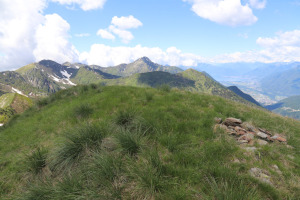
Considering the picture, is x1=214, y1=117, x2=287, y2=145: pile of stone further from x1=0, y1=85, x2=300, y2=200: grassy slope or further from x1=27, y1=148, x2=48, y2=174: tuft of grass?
x1=27, y1=148, x2=48, y2=174: tuft of grass

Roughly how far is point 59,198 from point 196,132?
518 cm

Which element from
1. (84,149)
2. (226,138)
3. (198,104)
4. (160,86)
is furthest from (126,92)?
(226,138)

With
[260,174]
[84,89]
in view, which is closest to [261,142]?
[260,174]

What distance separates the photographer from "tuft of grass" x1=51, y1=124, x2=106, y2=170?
15.2ft

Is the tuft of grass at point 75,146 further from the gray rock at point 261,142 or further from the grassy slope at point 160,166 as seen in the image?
the gray rock at point 261,142

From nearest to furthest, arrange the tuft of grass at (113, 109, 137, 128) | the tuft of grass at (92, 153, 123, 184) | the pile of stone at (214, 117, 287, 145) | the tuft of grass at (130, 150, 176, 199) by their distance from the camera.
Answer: the tuft of grass at (130, 150, 176, 199) → the tuft of grass at (92, 153, 123, 184) → the pile of stone at (214, 117, 287, 145) → the tuft of grass at (113, 109, 137, 128)

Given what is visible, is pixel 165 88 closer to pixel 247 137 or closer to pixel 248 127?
pixel 248 127

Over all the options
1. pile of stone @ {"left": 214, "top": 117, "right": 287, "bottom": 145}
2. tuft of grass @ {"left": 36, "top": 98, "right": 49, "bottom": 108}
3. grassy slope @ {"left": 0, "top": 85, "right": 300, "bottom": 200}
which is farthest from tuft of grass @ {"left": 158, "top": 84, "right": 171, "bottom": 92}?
tuft of grass @ {"left": 36, "top": 98, "right": 49, "bottom": 108}

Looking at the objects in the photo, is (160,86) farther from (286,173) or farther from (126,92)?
(286,173)

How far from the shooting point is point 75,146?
4773 mm

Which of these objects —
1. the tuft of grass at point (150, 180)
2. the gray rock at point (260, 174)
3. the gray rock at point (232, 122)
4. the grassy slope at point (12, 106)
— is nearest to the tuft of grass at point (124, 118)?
the tuft of grass at point (150, 180)

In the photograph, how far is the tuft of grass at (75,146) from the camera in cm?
463

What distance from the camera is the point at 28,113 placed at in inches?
476

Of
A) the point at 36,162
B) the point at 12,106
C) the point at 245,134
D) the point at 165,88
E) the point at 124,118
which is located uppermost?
the point at 165,88
